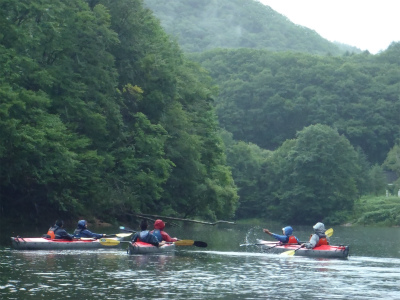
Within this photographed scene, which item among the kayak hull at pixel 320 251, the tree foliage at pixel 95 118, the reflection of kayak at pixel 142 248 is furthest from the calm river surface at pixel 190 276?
the tree foliage at pixel 95 118

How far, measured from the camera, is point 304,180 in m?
89.9

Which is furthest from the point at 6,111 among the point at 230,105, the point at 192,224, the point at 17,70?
the point at 230,105

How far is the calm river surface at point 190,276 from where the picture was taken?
731 inches

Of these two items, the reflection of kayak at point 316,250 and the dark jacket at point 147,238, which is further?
the reflection of kayak at point 316,250

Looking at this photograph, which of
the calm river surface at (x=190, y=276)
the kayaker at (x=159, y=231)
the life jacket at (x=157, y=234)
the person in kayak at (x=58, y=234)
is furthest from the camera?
the person in kayak at (x=58, y=234)

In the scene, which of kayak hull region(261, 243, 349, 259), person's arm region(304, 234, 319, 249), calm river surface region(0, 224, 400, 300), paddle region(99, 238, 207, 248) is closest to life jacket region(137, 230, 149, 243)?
calm river surface region(0, 224, 400, 300)

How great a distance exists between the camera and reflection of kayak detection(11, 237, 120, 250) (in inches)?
1122

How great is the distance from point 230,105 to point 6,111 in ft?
299

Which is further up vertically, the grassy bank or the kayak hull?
the grassy bank

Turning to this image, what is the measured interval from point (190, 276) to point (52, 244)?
9051 mm

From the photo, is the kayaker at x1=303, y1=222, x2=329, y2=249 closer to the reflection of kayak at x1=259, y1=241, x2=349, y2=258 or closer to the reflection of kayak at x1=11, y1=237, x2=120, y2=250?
the reflection of kayak at x1=259, y1=241, x2=349, y2=258

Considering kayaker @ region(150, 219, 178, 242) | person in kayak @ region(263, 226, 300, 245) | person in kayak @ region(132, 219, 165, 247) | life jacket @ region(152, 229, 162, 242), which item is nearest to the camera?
person in kayak @ region(132, 219, 165, 247)

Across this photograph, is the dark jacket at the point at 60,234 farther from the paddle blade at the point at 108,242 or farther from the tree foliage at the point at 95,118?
the tree foliage at the point at 95,118

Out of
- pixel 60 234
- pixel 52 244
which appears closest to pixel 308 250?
pixel 60 234
